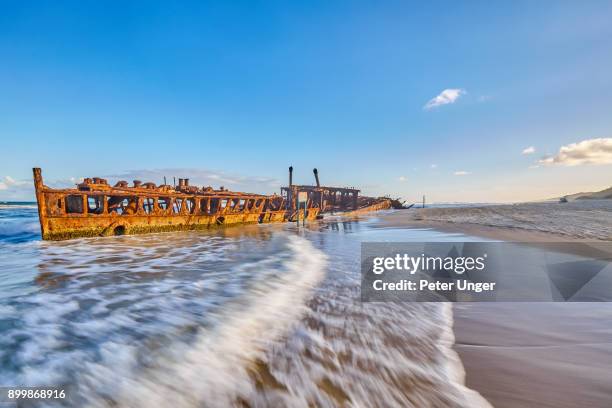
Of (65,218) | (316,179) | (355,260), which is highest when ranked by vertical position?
(316,179)

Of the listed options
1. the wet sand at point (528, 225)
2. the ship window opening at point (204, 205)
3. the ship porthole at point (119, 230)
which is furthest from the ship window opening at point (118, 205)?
the wet sand at point (528, 225)

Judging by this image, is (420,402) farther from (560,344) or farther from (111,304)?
(111,304)

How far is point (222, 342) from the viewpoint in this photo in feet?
11.2

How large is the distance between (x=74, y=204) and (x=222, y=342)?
49.8 ft

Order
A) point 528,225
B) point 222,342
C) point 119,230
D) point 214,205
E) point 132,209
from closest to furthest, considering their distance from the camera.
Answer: point 222,342
point 119,230
point 132,209
point 528,225
point 214,205

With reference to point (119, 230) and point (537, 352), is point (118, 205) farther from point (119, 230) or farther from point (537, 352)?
point (537, 352)

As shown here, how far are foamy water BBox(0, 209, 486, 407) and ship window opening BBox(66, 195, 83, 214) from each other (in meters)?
8.73

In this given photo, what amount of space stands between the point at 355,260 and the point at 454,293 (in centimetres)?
359

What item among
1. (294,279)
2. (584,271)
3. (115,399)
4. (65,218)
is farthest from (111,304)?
(65,218)

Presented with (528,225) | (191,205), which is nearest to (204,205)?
(191,205)

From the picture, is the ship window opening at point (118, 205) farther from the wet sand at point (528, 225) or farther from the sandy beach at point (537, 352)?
the wet sand at point (528, 225)

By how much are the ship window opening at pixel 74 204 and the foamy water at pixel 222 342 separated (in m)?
8.73

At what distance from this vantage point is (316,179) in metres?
42.3

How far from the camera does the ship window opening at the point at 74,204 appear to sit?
45.6 ft
